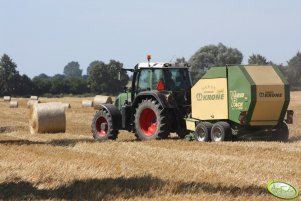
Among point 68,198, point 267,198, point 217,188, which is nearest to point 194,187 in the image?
point 217,188

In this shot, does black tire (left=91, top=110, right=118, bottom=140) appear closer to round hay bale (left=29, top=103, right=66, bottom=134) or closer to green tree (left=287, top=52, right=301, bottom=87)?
round hay bale (left=29, top=103, right=66, bottom=134)

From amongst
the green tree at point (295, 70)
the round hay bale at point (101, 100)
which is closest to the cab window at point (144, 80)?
the round hay bale at point (101, 100)

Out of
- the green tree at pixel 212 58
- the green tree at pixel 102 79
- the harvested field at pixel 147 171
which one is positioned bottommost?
the harvested field at pixel 147 171

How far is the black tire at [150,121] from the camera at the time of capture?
48.4 feet

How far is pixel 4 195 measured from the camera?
23.7ft

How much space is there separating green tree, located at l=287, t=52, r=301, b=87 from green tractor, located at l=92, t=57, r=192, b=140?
77201 millimetres

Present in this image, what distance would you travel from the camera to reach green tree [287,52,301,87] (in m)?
92.0

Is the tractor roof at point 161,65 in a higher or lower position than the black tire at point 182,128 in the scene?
higher

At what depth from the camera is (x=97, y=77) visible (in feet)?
285

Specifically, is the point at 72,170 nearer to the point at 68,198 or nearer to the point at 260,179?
the point at 68,198

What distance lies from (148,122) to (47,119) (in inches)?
192

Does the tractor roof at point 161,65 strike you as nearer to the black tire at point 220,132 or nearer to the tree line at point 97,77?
the black tire at point 220,132

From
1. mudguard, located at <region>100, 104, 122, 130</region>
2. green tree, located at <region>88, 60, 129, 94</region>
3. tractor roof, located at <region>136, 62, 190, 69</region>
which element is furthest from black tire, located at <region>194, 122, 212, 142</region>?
green tree, located at <region>88, 60, 129, 94</region>

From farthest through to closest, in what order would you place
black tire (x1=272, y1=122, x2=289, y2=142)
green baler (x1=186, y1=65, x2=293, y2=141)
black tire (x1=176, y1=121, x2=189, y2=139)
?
black tire (x1=176, y1=121, x2=189, y2=139), black tire (x1=272, y1=122, x2=289, y2=142), green baler (x1=186, y1=65, x2=293, y2=141)
